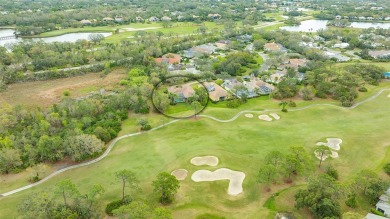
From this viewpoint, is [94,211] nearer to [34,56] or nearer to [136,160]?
[136,160]

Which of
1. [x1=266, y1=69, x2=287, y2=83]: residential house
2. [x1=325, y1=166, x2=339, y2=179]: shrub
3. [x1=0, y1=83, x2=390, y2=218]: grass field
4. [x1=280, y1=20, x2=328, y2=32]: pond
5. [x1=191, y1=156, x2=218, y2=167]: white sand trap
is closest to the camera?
[x1=0, y1=83, x2=390, y2=218]: grass field

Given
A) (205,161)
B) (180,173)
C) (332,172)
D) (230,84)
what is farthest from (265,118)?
(180,173)

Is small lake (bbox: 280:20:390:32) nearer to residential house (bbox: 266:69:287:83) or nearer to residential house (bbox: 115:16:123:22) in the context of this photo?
residential house (bbox: 266:69:287:83)

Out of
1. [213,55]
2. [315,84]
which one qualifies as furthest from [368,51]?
[213,55]

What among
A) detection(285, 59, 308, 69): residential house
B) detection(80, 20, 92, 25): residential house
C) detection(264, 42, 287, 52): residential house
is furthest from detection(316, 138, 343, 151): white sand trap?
detection(80, 20, 92, 25): residential house

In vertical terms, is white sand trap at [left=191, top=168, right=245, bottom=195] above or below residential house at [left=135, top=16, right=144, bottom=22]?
below

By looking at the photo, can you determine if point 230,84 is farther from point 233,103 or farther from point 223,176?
point 223,176

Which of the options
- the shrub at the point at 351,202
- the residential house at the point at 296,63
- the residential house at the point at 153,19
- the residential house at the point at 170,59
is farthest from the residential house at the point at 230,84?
the residential house at the point at 153,19
